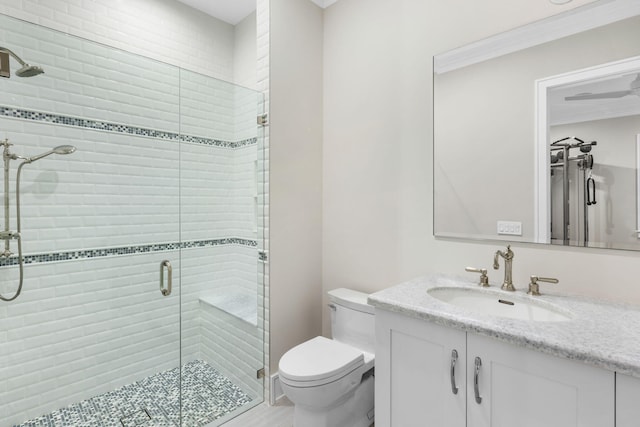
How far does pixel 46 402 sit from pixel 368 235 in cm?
205

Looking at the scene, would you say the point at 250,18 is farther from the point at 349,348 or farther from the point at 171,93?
the point at 349,348

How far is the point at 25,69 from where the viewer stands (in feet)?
5.05

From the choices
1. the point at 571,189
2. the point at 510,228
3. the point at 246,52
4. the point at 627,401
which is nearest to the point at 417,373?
the point at 627,401

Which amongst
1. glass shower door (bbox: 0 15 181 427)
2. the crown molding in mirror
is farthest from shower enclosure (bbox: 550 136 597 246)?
glass shower door (bbox: 0 15 181 427)

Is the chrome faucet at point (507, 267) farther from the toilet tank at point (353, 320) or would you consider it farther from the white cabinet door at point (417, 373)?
the toilet tank at point (353, 320)

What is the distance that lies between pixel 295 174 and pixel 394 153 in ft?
2.23

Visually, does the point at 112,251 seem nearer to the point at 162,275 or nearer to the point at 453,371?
the point at 162,275

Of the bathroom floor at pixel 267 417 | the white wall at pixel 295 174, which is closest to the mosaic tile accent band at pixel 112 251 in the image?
the white wall at pixel 295 174

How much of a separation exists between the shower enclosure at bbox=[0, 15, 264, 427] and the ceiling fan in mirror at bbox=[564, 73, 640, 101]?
1.70 meters

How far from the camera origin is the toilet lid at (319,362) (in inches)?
62.1

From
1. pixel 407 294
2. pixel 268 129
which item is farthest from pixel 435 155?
pixel 268 129

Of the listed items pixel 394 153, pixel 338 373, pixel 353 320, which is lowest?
pixel 338 373

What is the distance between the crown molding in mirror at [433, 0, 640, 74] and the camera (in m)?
1.34

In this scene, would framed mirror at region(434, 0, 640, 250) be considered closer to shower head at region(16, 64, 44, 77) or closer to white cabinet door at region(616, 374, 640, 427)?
white cabinet door at region(616, 374, 640, 427)
